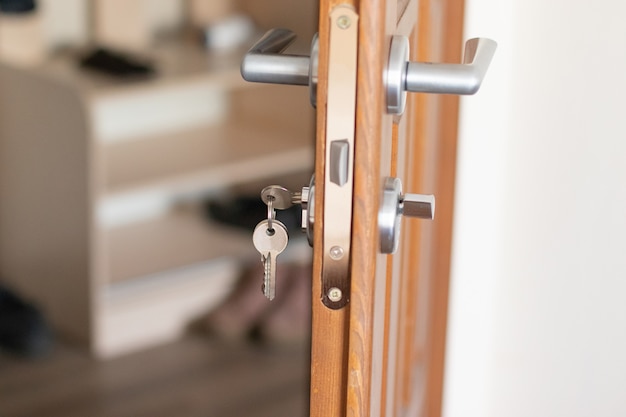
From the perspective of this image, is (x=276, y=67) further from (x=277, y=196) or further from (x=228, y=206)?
(x=228, y=206)

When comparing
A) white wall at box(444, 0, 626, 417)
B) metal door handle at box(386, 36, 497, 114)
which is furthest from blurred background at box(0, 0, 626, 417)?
metal door handle at box(386, 36, 497, 114)

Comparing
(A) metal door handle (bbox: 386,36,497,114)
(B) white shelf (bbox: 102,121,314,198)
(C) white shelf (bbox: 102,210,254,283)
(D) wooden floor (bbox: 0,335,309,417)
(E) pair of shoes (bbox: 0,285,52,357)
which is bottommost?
(D) wooden floor (bbox: 0,335,309,417)

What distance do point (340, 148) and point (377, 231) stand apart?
0.26ft

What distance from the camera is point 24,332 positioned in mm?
2477

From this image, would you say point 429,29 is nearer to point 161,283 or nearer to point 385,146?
point 385,146

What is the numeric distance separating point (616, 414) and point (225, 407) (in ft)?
4.08

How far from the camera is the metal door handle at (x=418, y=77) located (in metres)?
0.78

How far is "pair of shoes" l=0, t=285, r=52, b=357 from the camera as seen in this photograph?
2.47m

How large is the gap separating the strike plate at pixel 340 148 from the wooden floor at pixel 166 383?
1491mm

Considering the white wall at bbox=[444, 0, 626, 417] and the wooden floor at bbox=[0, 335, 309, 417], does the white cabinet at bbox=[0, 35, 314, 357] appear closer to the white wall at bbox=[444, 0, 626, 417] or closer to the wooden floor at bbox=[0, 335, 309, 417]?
the wooden floor at bbox=[0, 335, 309, 417]

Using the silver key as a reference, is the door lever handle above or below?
above

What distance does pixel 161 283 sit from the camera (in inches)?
104

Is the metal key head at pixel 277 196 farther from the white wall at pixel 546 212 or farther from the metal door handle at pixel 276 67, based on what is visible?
the white wall at pixel 546 212

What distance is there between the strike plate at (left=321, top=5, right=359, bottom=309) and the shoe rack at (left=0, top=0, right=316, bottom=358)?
64.8 inches
